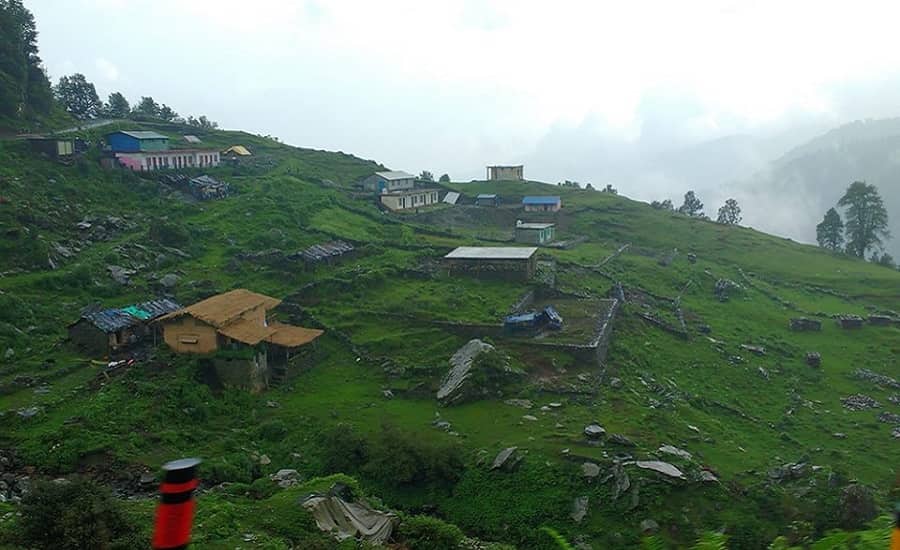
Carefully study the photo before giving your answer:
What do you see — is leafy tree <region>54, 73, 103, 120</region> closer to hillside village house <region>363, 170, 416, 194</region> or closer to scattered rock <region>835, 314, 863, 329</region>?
Answer: hillside village house <region>363, 170, 416, 194</region>

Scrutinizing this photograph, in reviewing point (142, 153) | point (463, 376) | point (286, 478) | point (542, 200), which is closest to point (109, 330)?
point (286, 478)

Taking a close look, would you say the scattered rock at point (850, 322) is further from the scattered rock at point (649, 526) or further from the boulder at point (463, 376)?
the scattered rock at point (649, 526)

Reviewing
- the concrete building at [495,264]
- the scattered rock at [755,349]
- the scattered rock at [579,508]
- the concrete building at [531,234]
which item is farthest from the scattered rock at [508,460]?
the concrete building at [531,234]

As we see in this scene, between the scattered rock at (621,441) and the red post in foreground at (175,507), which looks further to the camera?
the scattered rock at (621,441)

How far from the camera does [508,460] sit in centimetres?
2316

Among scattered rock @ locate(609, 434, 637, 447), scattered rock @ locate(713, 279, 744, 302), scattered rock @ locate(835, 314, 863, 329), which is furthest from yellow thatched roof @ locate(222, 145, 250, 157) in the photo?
scattered rock @ locate(609, 434, 637, 447)

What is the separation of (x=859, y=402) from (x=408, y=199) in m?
42.5

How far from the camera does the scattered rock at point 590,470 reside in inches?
876

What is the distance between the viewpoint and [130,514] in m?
16.0

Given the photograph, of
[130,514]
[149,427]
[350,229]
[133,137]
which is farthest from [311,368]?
[133,137]

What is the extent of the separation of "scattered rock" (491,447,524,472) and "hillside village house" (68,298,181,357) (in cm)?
1635

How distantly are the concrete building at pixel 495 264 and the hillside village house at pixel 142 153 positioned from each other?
1046 inches

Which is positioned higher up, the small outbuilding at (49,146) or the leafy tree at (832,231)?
the small outbuilding at (49,146)

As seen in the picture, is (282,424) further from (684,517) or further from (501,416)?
(684,517)
